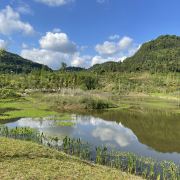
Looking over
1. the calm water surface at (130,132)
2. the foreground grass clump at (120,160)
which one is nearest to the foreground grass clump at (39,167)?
the foreground grass clump at (120,160)

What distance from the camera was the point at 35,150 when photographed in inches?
896

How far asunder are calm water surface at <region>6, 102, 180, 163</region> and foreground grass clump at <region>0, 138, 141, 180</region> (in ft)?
42.9

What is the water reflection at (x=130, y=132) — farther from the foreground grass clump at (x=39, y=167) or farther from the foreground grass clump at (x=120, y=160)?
the foreground grass clump at (x=39, y=167)

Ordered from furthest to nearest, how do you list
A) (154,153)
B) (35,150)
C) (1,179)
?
(154,153) < (35,150) < (1,179)

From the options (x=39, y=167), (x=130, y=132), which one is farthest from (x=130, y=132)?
(x=39, y=167)

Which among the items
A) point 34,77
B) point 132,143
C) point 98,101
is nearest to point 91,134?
point 132,143

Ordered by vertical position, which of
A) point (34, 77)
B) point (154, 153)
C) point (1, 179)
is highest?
point (34, 77)

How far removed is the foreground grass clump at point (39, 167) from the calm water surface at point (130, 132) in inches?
515

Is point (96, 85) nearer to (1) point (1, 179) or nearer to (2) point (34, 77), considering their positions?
(2) point (34, 77)

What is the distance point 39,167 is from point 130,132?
29183mm

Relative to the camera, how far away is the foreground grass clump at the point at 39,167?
1661 cm

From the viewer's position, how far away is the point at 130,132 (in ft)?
149

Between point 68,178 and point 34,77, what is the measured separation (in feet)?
426

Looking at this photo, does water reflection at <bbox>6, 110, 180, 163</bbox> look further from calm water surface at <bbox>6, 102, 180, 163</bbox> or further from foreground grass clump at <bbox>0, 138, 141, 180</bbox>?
foreground grass clump at <bbox>0, 138, 141, 180</bbox>
